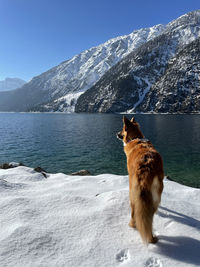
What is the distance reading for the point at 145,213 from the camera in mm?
3596

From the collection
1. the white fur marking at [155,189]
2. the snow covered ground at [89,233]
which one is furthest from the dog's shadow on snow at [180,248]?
the white fur marking at [155,189]

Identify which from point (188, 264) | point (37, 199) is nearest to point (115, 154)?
point (37, 199)

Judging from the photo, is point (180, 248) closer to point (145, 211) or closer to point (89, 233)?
point (145, 211)

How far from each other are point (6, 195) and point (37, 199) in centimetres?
120

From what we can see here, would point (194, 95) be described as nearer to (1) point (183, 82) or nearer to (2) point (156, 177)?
(1) point (183, 82)

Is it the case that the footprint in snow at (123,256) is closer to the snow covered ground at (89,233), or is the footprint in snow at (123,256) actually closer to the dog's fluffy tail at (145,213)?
the snow covered ground at (89,233)

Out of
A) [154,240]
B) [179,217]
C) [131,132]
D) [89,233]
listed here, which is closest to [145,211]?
[154,240]

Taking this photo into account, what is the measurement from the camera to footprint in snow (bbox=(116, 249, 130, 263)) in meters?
3.33

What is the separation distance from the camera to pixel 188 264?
10.3ft

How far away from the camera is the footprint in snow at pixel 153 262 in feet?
10.5

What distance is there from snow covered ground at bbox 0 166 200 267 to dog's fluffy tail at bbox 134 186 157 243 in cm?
27

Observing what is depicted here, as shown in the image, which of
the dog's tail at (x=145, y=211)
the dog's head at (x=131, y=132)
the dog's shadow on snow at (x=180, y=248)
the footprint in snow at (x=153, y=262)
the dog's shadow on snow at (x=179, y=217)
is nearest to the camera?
the footprint in snow at (x=153, y=262)

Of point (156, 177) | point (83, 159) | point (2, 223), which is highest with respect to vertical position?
point (156, 177)

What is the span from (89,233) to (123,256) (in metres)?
0.91
